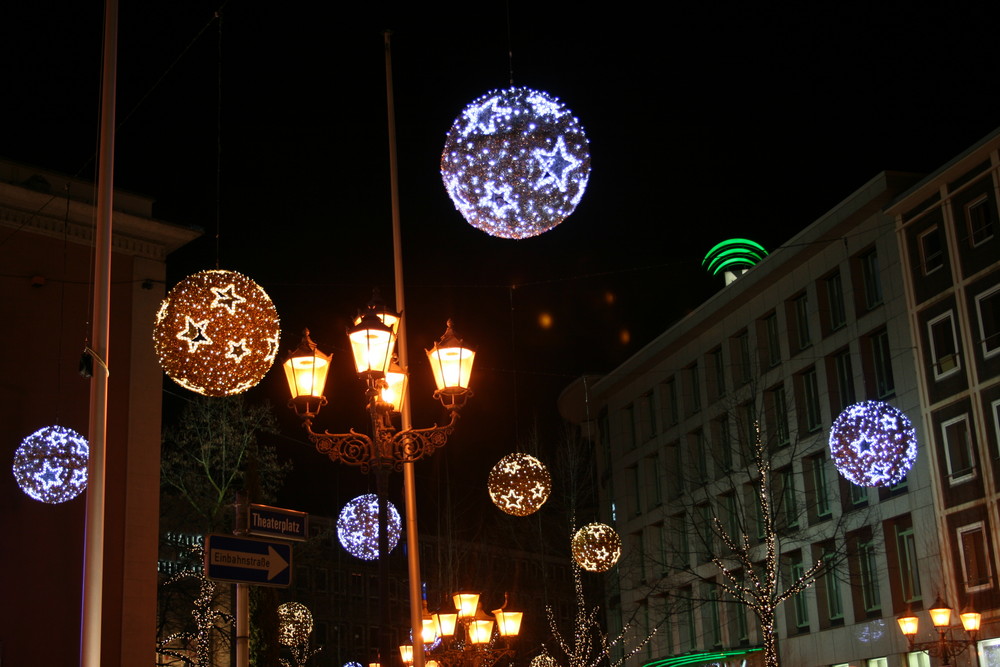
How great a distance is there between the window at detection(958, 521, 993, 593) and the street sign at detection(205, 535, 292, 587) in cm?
2159

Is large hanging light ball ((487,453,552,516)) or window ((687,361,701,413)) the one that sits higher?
window ((687,361,701,413))

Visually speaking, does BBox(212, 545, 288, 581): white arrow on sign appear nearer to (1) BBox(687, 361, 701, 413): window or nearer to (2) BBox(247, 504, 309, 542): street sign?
(2) BBox(247, 504, 309, 542): street sign

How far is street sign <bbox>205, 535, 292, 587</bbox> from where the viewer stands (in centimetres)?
871

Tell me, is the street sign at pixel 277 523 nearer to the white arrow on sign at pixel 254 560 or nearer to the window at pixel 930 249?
the white arrow on sign at pixel 254 560

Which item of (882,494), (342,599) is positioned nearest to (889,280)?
(882,494)

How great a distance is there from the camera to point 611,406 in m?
47.5

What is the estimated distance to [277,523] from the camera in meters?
9.34

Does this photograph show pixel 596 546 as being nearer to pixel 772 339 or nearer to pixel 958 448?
pixel 958 448

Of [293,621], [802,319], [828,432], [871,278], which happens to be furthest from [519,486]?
[802,319]

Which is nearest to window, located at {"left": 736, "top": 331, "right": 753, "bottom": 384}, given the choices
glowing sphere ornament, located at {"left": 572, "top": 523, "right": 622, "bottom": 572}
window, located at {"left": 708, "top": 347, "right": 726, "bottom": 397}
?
window, located at {"left": 708, "top": 347, "right": 726, "bottom": 397}

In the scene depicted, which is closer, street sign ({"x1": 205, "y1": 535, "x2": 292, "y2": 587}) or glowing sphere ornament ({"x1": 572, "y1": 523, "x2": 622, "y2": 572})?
street sign ({"x1": 205, "y1": 535, "x2": 292, "y2": 587})

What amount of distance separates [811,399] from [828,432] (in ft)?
6.87

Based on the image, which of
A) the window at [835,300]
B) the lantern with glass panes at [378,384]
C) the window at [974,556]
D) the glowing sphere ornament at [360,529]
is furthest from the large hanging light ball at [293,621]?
the lantern with glass panes at [378,384]

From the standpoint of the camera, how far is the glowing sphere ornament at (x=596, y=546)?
27172 mm
